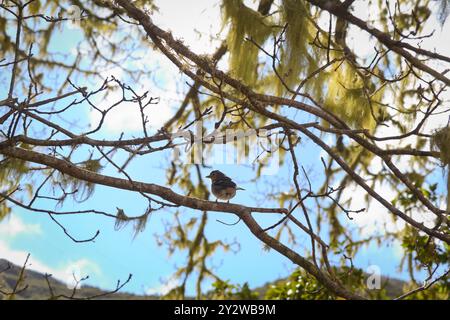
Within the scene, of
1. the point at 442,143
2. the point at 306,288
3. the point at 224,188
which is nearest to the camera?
the point at 442,143

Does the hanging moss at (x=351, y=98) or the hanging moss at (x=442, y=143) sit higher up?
the hanging moss at (x=351, y=98)

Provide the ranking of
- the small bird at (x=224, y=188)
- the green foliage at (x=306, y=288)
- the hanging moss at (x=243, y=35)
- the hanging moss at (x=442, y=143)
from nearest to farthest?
the hanging moss at (x=442, y=143), the small bird at (x=224, y=188), the hanging moss at (x=243, y=35), the green foliage at (x=306, y=288)

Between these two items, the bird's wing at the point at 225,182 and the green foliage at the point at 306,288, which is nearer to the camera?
the bird's wing at the point at 225,182

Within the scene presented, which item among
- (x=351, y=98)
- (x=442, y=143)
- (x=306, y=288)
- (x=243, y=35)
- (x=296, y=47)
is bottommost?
(x=306, y=288)

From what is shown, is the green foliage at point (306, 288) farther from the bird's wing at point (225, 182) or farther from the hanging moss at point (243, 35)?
the hanging moss at point (243, 35)

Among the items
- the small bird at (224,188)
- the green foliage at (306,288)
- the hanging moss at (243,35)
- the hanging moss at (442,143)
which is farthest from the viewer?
the green foliage at (306,288)

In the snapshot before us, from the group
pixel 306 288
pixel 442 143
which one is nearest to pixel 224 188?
pixel 442 143

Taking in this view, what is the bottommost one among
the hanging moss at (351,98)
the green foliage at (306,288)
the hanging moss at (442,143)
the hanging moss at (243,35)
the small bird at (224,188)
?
the green foliage at (306,288)

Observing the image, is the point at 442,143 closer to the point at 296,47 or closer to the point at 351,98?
the point at 351,98

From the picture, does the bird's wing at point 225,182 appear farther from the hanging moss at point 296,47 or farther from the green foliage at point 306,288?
the green foliage at point 306,288

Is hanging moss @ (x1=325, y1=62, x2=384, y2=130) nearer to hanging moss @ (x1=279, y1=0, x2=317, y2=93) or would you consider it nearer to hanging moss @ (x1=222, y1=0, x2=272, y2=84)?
hanging moss @ (x1=279, y1=0, x2=317, y2=93)

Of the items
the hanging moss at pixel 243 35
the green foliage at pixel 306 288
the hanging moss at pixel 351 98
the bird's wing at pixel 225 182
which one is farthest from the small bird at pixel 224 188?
the green foliage at pixel 306 288

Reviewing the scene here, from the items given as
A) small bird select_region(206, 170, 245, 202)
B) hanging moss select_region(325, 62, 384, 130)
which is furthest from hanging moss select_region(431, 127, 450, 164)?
small bird select_region(206, 170, 245, 202)

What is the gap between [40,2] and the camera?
5.39m
